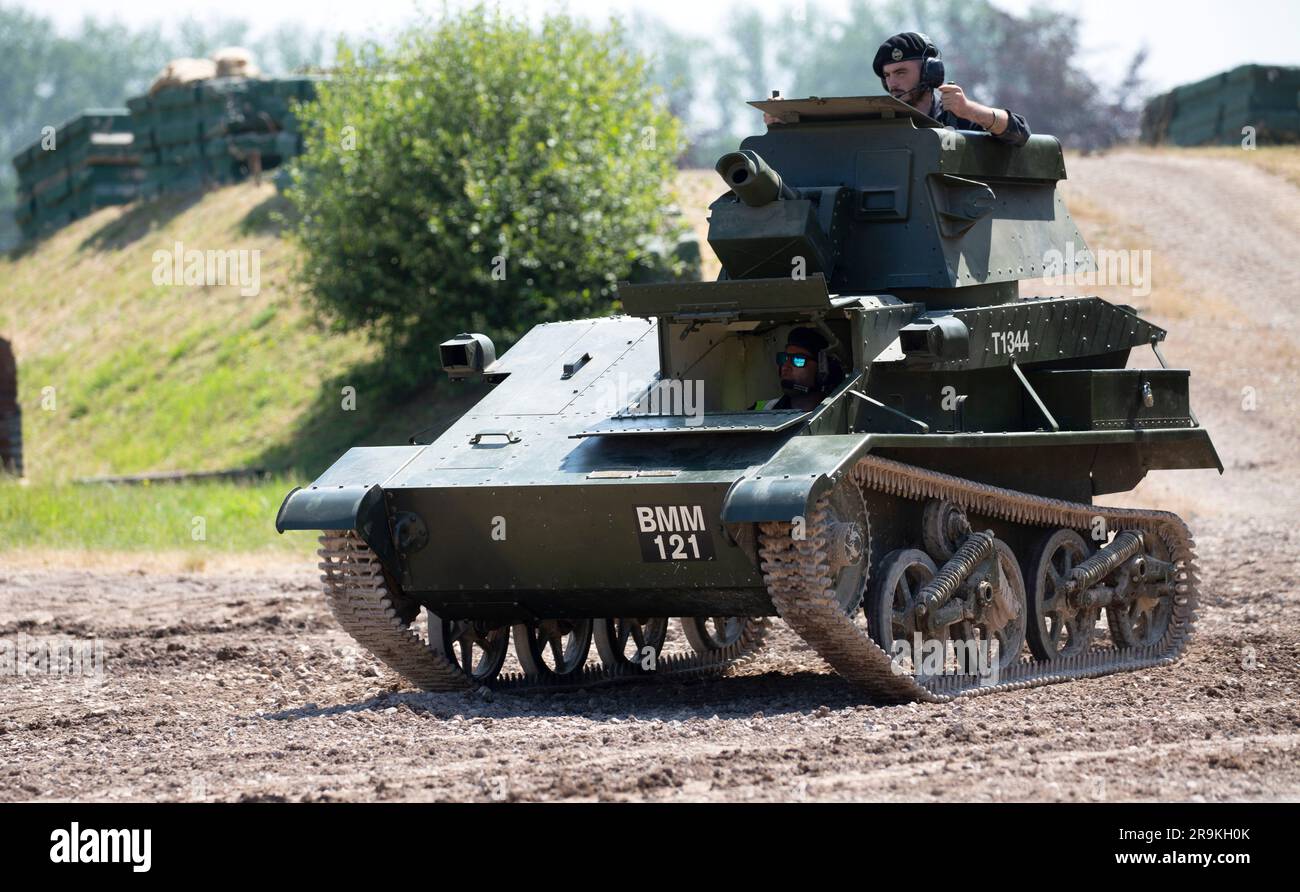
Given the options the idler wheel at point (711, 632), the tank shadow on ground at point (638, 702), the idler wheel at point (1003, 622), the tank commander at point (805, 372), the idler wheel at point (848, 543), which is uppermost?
the tank commander at point (805, 372)

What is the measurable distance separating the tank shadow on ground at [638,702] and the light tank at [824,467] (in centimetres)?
27

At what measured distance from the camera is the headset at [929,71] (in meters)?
12.1

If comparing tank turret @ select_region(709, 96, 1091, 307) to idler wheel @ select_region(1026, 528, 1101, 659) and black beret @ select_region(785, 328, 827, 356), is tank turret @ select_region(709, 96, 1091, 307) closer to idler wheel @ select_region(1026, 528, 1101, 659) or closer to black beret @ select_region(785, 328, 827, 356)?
black beret @ select_region(785, 328, 827, 356)

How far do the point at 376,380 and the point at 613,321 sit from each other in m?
17.1

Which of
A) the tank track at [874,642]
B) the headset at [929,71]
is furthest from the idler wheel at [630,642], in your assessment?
the headset at [929,71]

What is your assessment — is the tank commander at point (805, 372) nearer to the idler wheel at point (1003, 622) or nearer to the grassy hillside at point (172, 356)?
the idler wheel at point (1003, 622)

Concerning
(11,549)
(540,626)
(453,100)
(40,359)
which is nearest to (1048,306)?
(540,626)

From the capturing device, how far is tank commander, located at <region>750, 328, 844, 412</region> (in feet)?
34.7

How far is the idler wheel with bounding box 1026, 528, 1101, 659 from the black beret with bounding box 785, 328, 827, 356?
79.6 inches

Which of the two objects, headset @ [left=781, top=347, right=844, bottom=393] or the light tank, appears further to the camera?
headset @ [left=781, top=347, right=844, bottom=393]

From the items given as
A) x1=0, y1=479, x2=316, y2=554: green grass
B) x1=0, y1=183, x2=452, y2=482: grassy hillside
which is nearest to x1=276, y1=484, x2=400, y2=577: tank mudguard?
x1=0, y1=479, x2=316, y2=554: green grass

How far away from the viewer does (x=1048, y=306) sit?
11516mm

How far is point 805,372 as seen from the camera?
10.6 m

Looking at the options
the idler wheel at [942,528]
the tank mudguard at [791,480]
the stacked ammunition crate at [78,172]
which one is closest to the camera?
the tank mudguard at [791,480]
